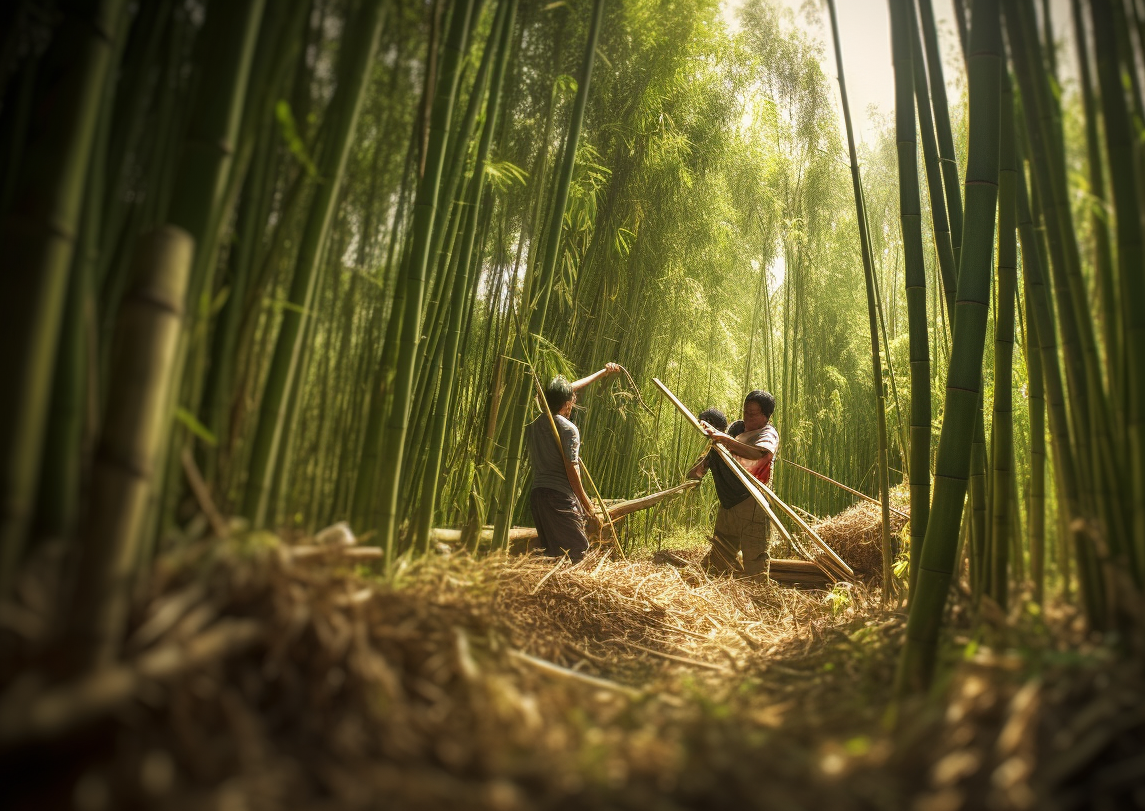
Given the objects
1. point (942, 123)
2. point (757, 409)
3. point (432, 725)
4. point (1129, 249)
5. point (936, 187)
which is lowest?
point (432, 725)

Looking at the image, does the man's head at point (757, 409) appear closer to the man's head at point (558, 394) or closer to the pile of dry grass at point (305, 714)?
the man's head at point (558, 394)

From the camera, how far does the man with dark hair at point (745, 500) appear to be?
3.57 metres

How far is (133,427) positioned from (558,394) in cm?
234

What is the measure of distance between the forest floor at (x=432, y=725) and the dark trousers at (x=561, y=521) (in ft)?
6.35

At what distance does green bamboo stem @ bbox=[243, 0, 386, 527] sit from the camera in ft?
3.52

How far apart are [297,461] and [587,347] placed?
305 cm

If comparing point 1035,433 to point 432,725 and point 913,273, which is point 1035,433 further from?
point 432,725

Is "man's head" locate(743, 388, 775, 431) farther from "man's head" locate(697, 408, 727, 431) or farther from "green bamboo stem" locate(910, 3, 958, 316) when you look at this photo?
"green bamboo stem" locate(910, 3, 958, 316)

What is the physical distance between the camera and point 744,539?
3.71 meters

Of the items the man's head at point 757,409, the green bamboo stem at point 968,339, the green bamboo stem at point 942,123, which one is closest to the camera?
the green bamboo stem at point 968,339

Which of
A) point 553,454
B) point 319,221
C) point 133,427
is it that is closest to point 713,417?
point 553,454

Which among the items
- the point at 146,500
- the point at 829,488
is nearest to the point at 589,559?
the point at 146,500

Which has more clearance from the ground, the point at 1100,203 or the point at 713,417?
the point at 713,417

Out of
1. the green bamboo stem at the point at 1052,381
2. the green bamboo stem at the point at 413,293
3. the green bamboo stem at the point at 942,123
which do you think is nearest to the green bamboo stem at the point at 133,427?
the green bamboo stem at the point at 413,293
